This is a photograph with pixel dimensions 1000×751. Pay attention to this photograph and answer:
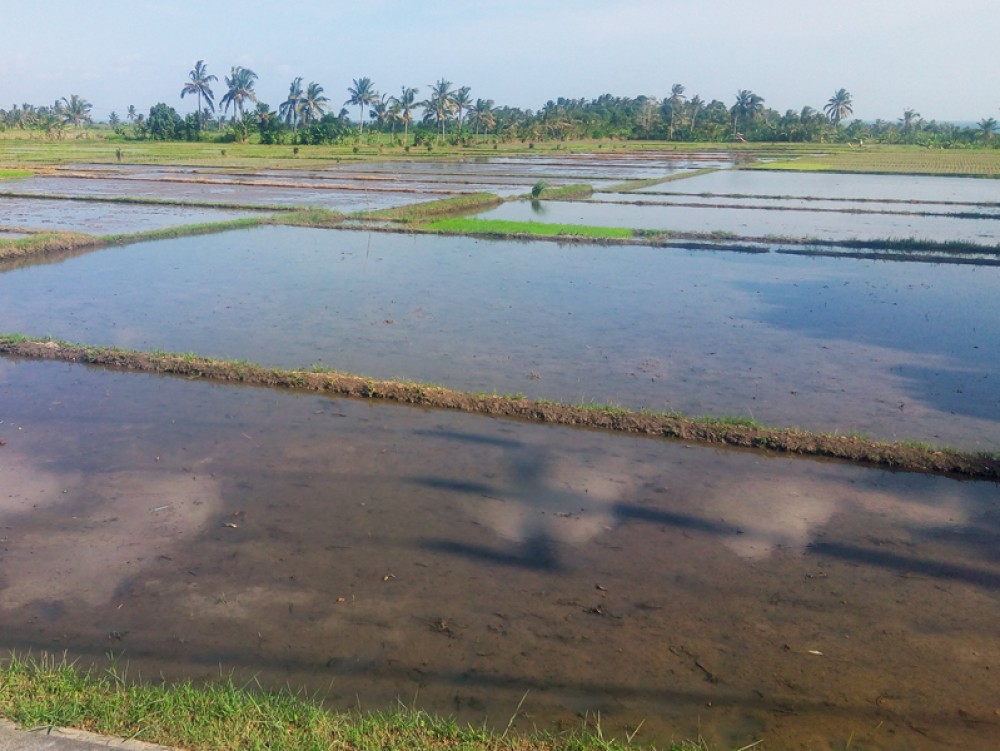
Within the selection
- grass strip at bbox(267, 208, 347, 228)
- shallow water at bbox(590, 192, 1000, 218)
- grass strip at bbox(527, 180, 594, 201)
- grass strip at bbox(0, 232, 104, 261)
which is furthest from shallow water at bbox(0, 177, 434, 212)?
shallow water at bbox(590, 192, 1000, 218)

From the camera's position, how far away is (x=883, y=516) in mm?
5793

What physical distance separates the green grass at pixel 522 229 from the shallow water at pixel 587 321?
172cm

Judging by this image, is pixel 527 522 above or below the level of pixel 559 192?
below

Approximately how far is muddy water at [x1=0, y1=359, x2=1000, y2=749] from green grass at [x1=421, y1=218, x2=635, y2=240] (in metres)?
11.3

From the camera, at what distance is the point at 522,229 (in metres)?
18.3

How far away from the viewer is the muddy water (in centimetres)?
396

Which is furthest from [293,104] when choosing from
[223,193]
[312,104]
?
[223,193]

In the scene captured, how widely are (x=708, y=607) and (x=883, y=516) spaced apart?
6.57 feet

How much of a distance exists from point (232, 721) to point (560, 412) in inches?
177

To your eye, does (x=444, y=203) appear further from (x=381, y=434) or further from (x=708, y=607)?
(x=708, y=607)

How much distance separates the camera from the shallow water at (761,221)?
732 inches

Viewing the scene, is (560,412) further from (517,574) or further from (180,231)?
(180,231)

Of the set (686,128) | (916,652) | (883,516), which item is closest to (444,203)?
(883,516)

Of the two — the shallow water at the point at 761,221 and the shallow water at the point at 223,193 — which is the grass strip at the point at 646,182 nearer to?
the shallow water at the point at 761,221
